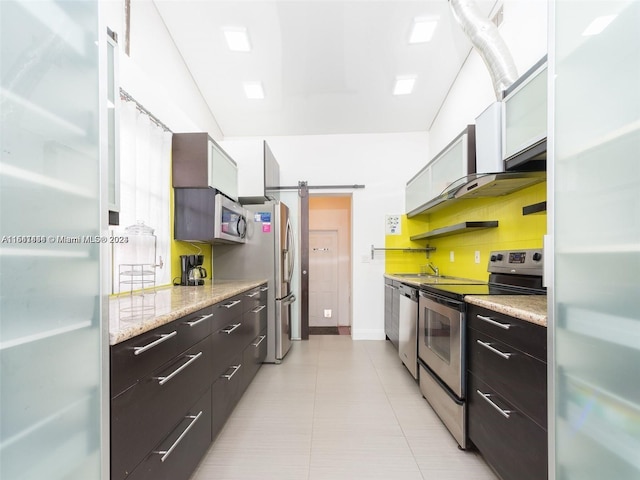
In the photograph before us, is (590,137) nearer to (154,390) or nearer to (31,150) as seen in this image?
(31,150)

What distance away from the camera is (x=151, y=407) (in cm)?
103

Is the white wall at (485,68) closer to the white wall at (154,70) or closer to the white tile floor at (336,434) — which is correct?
the white tile floor at (336,434)

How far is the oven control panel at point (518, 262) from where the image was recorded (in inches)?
70.0

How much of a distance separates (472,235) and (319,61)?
8.11 feet

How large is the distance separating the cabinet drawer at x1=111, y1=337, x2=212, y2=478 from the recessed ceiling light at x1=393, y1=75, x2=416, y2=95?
3451 millimetres

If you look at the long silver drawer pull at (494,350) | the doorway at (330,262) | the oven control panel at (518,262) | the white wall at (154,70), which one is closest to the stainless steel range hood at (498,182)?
the oven control panel at (518,262)

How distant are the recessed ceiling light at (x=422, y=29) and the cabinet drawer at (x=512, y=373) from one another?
2.70 m

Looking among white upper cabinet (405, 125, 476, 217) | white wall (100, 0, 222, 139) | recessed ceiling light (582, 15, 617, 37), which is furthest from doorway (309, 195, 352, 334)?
recessed ceiling light (582, 15, 617, 37)

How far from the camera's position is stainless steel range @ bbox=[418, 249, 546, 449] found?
1683 millimetres

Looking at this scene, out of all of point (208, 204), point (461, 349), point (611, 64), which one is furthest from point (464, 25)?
point (208, 204)

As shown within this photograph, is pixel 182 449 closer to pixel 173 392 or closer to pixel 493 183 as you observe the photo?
pixel 173 392

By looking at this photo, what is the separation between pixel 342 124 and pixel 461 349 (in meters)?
3.37

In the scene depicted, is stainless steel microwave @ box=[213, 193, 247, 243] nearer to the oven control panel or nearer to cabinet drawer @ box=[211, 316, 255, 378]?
cabinet drawer @ box=[211, 316, 255, 378]

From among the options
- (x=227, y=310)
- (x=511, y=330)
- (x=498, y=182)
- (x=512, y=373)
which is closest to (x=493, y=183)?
(x=498, y=182)
